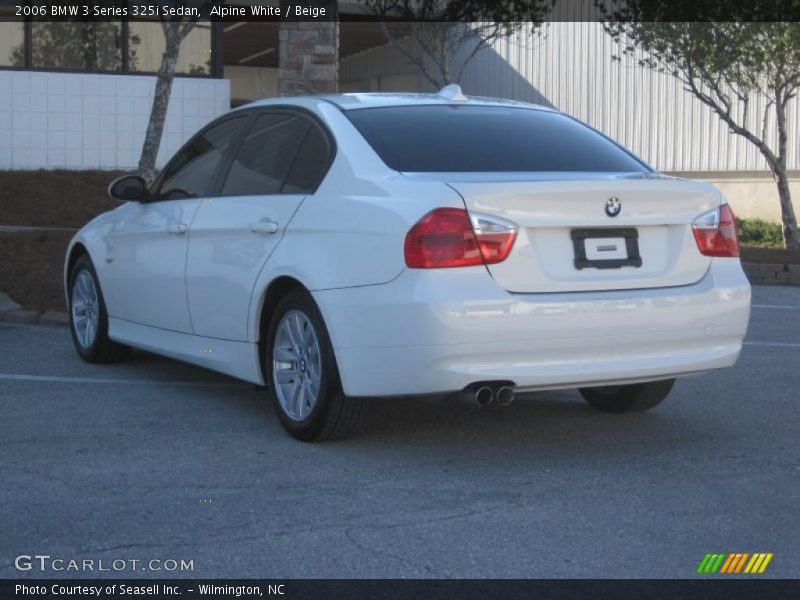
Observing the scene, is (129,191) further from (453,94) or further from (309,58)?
(309,58)

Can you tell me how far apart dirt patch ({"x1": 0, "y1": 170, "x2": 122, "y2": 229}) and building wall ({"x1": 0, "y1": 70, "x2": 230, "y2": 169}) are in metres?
0.65

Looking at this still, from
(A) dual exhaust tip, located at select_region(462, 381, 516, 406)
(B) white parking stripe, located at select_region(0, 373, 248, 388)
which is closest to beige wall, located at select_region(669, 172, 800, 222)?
(B) white parking stripe, located at select_region(0, 373, 248, 388)

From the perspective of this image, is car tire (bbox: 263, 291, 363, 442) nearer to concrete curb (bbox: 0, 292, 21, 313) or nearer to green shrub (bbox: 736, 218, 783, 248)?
concrete curb (bbox: 0, 292, 21, 313)

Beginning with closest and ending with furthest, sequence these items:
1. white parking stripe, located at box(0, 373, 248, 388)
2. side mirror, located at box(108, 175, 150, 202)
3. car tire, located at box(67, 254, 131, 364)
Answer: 1. side mirror, located at box(108, 175, 150, 202)
2. white parking stripe, located at box(0, 373, 248, 388)
3. car tire, located at box(67, 254, 131, 364)

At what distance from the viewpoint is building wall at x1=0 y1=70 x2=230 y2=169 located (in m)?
20.0

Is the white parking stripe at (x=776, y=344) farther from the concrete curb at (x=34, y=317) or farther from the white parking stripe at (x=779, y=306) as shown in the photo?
the concrete curb at (x=34, y=317)

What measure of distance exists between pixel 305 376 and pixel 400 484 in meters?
0.93

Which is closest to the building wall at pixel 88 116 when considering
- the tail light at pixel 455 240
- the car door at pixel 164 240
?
the car door at pixel 164 240

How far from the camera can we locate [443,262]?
5.51 metres

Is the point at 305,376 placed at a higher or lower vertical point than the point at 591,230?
lower

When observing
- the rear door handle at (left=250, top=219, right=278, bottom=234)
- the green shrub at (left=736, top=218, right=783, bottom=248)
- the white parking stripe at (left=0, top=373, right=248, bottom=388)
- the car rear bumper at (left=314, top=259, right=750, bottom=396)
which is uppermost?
the rear door handle at (left=250, top=219, right=278, bottom=234)

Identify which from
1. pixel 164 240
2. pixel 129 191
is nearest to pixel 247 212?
pixel 164 240

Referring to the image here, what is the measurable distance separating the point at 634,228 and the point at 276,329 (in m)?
1.72

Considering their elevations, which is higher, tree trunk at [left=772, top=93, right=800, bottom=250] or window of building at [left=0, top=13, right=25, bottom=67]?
window of building at [left=0, top=13, right=25, bottom=67]
